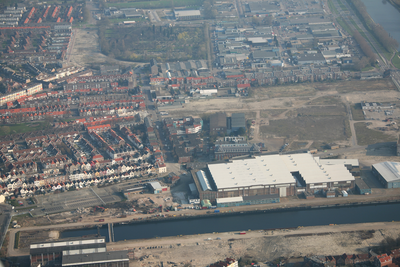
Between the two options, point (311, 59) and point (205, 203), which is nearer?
point (205, 203)

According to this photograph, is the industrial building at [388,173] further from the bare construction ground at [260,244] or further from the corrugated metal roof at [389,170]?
the bare construction ground at [260,244]

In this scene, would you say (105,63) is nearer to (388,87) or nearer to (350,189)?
(388,87)

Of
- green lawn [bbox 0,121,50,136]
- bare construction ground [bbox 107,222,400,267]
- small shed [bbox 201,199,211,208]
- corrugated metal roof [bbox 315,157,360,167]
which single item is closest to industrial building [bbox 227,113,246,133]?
corrugated metal roof [bbox 315,157,360,167]

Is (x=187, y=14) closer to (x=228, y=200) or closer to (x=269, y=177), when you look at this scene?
(x=269, y=177)

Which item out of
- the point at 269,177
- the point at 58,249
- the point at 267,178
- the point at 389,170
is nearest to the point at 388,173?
the point at 389,170

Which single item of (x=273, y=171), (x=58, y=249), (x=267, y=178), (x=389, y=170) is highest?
(x=273, y=171)

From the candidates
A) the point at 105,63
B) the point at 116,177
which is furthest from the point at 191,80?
the point at 116,177

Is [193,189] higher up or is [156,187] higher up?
[156,187]
